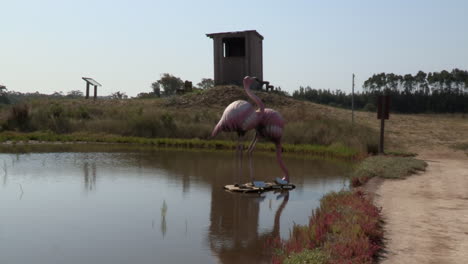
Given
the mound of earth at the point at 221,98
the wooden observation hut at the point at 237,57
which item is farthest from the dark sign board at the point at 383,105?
the wooden observation hut at the point at 237,57

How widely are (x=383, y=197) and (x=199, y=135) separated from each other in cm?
1383

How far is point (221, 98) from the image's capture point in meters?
28.5

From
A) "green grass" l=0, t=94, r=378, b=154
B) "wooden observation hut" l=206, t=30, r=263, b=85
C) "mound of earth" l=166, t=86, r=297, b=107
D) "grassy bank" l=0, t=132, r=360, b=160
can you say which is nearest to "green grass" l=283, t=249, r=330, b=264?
"grassy bank" l=0, t=132, r=360, b=160

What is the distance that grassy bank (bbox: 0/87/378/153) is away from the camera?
20469 mm

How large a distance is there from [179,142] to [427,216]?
46.5ft

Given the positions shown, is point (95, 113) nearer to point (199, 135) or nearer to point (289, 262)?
point (199, 135)

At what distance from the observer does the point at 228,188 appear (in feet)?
37.4

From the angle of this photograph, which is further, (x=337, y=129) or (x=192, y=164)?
(x=337, y=129)

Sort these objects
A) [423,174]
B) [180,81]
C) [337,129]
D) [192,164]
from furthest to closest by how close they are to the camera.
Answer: [180,81]
[337,129]
[192,164]
[423,174]

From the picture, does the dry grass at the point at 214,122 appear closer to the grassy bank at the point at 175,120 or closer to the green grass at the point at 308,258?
Result: the grassy bank at the point at 175,120

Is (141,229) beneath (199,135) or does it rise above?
beneath

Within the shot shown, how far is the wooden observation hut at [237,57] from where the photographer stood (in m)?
29.6

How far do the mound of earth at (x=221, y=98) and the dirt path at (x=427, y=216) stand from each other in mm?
15632

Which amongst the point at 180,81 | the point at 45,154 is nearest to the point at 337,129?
the point at 45,154
